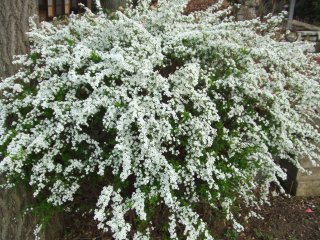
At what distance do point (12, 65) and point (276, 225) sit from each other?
99.3 inches

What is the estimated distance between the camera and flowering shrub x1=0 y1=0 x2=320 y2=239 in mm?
2188

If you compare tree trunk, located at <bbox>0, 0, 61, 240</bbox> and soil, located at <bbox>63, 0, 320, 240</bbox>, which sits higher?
tree trunk, located at <bbox>0, 0, 61, 240</bbox>

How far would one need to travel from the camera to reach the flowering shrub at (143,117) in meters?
2.19

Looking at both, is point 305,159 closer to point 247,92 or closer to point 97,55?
point 247,92

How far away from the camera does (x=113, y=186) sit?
2.38 meters

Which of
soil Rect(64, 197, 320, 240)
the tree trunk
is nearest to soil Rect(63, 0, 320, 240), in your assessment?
soil Rect(64, 197, 320, 240)

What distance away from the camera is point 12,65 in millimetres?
2523

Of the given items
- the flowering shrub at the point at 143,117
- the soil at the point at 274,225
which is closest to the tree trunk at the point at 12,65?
the flowering shrub at the point at 143,117

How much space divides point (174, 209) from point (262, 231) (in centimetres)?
123

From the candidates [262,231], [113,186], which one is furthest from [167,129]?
[262,231]

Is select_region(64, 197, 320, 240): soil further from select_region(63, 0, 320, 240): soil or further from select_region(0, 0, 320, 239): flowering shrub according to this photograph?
select_region(0, 0, 320, 239): flowering shrub

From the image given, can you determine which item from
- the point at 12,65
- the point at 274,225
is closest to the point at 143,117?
the point at 12,65

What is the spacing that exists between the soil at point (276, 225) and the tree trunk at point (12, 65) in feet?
1.58

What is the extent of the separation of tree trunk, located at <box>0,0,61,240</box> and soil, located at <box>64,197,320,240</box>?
48 centimetres
